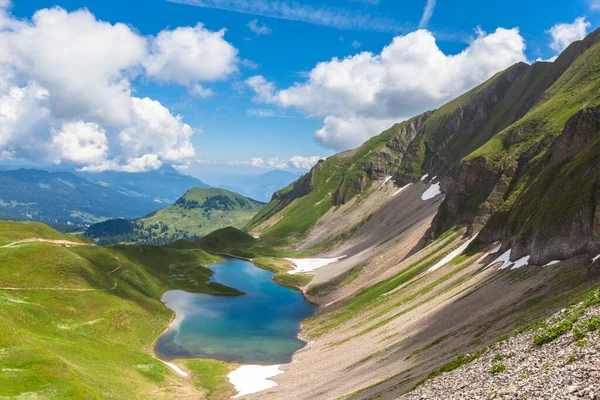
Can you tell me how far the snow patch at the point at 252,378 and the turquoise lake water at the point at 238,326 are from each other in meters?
5.81

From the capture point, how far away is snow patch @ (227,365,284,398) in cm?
7262

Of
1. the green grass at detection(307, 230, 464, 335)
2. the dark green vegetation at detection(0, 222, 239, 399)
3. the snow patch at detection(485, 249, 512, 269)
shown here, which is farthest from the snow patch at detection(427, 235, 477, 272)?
the dark green vegetation at detection(0, 222, 239, 399)

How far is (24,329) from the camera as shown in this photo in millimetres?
68438

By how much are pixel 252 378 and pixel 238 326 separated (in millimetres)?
42521

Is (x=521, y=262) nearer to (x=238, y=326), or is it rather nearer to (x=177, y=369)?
(x=177, y=369)

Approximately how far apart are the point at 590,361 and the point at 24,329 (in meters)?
83.9

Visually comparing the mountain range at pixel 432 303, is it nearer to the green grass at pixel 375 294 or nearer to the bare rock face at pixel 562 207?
the bare rock face at pixel 562 207

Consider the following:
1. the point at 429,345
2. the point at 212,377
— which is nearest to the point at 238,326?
the point at 212,377

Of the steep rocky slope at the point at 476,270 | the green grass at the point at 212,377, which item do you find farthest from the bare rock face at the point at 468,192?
the green grass at the point at 212,377

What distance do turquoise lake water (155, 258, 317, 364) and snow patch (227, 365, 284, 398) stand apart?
581 centimetres

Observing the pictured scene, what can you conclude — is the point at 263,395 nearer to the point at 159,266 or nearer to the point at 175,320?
the point at 175,320

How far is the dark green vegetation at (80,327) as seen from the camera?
4934 centimetres

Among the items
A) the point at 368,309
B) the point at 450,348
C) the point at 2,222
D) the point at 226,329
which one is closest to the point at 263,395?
the point at 450,348

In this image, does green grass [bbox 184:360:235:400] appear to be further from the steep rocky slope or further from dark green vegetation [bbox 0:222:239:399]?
the steep rocky slope
